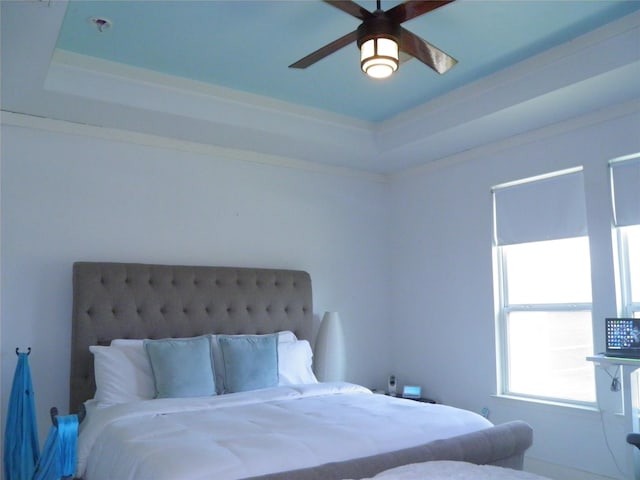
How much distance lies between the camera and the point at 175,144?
425cm

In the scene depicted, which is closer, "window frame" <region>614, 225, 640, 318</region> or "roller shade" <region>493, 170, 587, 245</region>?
"window frame" <region>614, 225, 640, 318</region>

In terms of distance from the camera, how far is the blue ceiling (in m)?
2.90

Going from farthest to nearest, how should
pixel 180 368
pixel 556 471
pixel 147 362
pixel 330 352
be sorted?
1. pixel 330 352
2. pixel 556 471
3. pixel 147 362
4. pixel 180 368

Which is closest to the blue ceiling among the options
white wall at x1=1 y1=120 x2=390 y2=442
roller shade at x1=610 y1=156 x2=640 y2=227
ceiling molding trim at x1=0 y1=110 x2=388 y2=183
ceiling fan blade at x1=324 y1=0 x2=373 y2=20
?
ceiling fan blade at x1=324 y1=0 x2=373 y2=20

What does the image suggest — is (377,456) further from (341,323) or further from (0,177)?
(0,177)

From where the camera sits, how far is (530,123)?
3957 mm

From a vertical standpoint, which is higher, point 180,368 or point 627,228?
point 627,228

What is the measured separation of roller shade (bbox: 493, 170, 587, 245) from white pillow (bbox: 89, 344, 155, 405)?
9.50 feet

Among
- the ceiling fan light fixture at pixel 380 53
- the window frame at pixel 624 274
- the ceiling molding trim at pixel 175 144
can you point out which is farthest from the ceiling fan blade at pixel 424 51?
the ceiling molding trim at pixel 175 144

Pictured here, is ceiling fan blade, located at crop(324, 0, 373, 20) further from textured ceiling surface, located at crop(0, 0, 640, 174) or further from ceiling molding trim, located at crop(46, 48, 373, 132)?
ceiling molding trim, located at crop(46, 48, 373, 132)

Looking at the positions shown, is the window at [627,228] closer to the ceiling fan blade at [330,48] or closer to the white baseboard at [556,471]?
the white baseboard at [556,471]

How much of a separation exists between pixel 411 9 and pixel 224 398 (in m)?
2.40

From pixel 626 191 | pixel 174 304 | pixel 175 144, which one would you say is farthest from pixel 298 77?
pixel 626 191

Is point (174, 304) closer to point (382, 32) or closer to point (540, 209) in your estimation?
point (382, 32)
